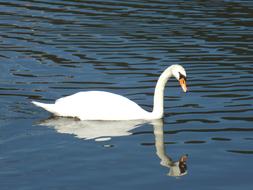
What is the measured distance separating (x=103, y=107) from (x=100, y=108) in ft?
0.19

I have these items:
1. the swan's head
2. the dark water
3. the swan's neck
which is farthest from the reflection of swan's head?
the swan's head

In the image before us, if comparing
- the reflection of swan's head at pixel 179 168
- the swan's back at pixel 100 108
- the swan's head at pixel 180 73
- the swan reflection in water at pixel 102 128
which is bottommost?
the reflection of swan's head at pixel 179 168

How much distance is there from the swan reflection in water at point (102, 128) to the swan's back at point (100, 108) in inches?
4.4

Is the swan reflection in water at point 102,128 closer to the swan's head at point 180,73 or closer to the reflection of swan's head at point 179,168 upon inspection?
the reflection of swan's head at point 179,168

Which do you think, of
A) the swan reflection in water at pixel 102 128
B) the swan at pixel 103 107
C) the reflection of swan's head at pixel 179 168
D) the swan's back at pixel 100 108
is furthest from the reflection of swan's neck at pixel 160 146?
the swan's back at pixel 100 108

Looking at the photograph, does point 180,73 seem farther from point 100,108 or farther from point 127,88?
point 127,88

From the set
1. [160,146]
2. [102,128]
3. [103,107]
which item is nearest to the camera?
[160,146]

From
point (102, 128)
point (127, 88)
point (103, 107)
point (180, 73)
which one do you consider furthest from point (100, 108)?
point (127, 88)

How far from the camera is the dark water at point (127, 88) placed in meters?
13.3

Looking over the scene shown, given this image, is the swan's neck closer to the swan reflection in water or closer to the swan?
the swan

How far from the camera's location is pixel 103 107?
16.5 metres

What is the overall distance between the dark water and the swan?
0.80ft

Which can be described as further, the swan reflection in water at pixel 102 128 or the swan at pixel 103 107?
the swan at pixel 103 107

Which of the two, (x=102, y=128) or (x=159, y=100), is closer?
(x=102, y=128)
